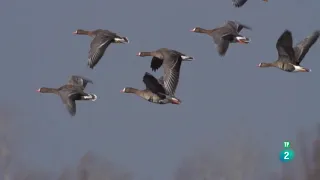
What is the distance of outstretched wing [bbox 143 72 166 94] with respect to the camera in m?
46.0

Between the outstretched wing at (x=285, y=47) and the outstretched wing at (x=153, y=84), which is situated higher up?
the outstretched wing at (x=285, y=47)

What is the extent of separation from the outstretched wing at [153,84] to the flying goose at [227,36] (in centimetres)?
277

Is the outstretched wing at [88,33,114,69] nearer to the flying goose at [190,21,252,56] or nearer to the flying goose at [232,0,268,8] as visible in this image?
the flying goose at [190,21,252,56]

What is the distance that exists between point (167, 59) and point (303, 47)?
5.77 meters

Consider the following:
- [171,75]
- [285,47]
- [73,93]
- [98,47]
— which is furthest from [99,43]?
[285,47]

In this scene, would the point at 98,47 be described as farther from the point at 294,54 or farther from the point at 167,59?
the point at 294,54

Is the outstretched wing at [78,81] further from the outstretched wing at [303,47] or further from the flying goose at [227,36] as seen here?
the outstretched wing at [303,47]

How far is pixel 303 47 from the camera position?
48250 mm

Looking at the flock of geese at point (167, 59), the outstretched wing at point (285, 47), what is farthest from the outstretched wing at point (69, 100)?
the outstretched wing at point (285, 47)

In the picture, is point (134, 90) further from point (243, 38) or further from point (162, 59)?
point (243, 38)

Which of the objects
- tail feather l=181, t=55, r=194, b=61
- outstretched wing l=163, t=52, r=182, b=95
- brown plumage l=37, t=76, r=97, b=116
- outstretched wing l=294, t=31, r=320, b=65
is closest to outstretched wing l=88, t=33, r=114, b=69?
brown plumage l=37, t=76, r=97, b=116

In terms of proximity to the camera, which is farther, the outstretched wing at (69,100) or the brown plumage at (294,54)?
the brown plumage at (294,54)

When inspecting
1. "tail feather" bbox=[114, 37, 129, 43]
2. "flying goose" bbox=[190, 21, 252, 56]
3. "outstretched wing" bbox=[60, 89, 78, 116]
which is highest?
"flying goose" bbox=[190, 21, 252, 56]

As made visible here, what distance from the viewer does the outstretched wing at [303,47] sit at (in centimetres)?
4809
